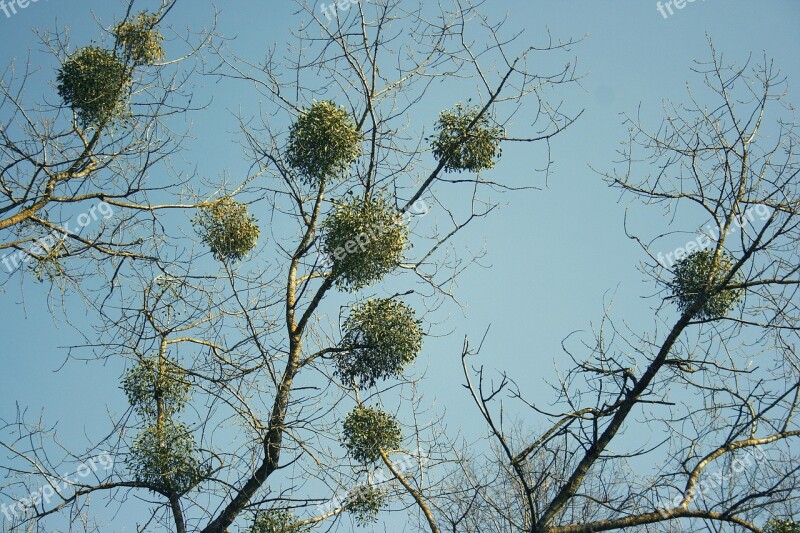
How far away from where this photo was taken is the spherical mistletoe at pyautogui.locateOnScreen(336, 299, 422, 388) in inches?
264

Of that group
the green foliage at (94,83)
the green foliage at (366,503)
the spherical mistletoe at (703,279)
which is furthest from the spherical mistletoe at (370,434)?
the green foliage at (94,83)

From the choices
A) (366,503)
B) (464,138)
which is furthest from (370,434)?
(464,138)

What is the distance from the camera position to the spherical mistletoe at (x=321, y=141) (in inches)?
266

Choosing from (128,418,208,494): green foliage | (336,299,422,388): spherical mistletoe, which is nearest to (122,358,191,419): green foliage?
(128,418,208,494): green foliage

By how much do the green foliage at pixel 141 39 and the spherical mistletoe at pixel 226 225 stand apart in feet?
5.59

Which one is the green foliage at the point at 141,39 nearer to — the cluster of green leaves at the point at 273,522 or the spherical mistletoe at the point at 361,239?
the spherical mistletoe at the point at 361,239

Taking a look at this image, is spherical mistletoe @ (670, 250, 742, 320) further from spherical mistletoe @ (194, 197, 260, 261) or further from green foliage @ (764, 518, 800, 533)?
spherical mistletoe @ (194, 197, 260, 261)

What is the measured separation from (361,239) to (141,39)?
346 centimetres

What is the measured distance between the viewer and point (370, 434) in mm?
6473

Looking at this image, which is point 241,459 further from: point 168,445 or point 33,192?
point 33,192

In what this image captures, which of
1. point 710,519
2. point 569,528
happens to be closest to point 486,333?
point 569,528

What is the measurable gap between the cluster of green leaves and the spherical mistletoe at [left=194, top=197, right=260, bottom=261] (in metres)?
2.56

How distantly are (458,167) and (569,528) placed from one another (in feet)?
12.3

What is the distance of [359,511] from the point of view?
6.52 meters
